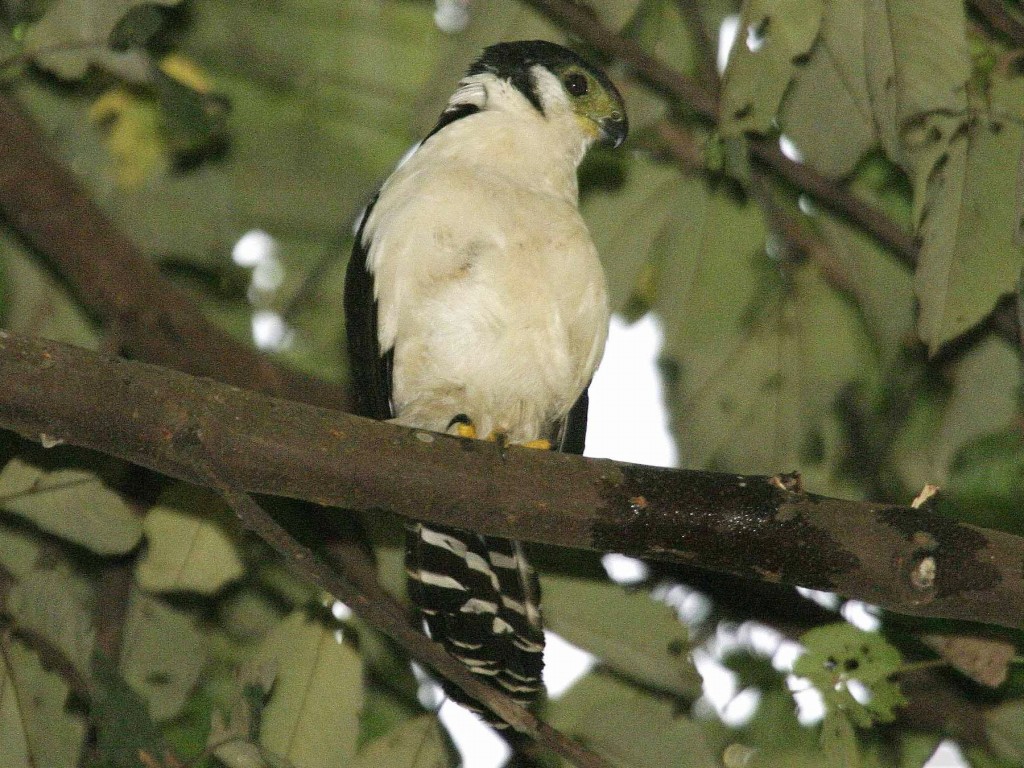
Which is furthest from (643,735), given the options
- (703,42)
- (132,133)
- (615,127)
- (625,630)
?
(132,133)

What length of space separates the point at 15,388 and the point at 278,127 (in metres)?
2.20

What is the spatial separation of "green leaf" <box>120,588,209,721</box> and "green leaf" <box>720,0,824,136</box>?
6.27ft

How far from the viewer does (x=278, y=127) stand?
14.6 ft

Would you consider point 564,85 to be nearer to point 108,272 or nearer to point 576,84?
point 576,84

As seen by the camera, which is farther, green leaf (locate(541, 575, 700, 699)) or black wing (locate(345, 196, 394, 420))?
black wing (locate(345, 196, 394, 420))

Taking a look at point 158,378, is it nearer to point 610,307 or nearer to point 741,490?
point 741,490

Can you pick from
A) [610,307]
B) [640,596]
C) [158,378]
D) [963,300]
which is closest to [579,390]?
[610,307]

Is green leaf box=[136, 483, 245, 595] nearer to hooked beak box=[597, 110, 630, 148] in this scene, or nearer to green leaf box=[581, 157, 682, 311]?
green leaf box=[581, 157, 682, 311]

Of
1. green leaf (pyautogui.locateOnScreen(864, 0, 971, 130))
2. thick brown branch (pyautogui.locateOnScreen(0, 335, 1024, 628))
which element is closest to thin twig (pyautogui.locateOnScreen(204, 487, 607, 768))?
thick brown branch (pyautogui.locateOnScreen(0, 335, 1024, 628))

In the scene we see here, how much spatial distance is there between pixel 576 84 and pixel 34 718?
217 cm

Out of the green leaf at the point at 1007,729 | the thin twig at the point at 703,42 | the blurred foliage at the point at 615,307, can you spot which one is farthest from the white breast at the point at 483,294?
the green leaf at the point at 1007,729

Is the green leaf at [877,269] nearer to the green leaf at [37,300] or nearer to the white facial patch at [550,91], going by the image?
the white facial patch at [550,91]

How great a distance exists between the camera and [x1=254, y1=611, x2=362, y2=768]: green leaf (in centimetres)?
312

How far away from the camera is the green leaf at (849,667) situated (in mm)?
2818
